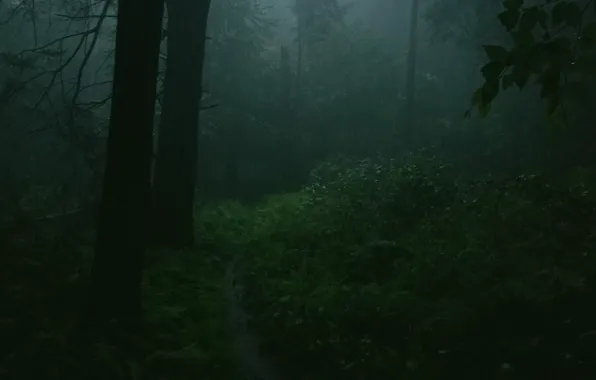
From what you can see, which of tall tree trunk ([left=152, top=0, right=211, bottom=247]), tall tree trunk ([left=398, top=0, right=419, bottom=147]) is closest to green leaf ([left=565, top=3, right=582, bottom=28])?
tall tree trunk ([left=152, top=0, right=211, bottom=247])

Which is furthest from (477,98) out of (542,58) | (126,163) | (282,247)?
(282,247)

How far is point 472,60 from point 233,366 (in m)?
25.0

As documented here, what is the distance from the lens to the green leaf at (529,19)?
1966 millimetres

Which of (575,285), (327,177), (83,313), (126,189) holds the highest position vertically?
(327,177)

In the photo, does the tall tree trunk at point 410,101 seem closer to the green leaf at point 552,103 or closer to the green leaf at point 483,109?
the green leaf at point 483,109

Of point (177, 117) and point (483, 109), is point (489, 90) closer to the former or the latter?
point (483, 109)

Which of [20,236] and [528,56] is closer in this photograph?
[528,56]

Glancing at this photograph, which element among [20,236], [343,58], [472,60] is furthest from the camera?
[343,58]

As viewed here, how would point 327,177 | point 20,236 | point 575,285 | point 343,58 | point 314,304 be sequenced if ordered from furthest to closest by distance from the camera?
point 343,58
point 327,177
point 20,236
point 314,304
point 575,285

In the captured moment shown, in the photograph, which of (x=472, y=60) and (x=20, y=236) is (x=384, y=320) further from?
(x=472, y=60)

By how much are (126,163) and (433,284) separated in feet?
12.6

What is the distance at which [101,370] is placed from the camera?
232 inches

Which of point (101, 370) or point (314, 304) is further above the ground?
point (314, 304)

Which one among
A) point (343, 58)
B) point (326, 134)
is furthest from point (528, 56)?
point (343, 58)
